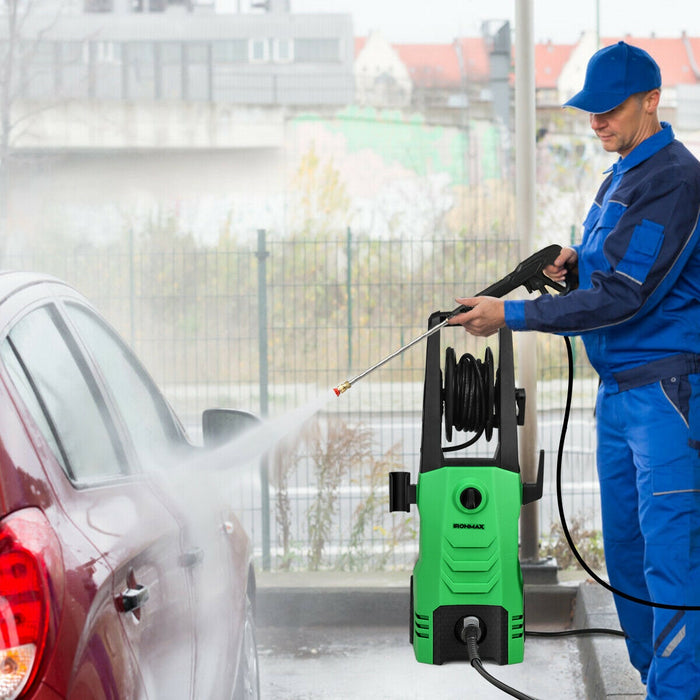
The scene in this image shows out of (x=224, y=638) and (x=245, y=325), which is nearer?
(x=224, y=638)

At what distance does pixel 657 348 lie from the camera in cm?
276

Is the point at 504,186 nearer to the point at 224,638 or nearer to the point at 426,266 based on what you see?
the point at 426,266

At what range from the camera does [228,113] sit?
8.58 m

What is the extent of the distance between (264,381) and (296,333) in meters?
→ 0.32

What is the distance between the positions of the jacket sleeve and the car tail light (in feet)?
6.21

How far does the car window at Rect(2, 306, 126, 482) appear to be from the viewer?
1.44 metres

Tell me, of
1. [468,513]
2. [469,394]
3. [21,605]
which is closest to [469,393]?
[469,394]

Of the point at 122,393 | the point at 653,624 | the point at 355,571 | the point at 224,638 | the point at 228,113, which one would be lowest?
the point at 355,571

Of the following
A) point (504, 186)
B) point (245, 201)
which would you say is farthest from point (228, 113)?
point (504, 186)

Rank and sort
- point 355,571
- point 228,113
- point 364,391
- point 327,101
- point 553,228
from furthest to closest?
point 327,101
point 228,113
point 553,228
point 364,391
point 355,571

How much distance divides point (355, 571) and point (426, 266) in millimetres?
1704

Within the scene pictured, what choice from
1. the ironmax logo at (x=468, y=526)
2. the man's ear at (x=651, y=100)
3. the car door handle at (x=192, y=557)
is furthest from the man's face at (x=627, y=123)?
the car door handle at (x=192, y=557)

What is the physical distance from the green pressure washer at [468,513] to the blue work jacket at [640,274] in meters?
0.23

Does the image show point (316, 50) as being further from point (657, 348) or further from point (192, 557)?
point (192, 557)
